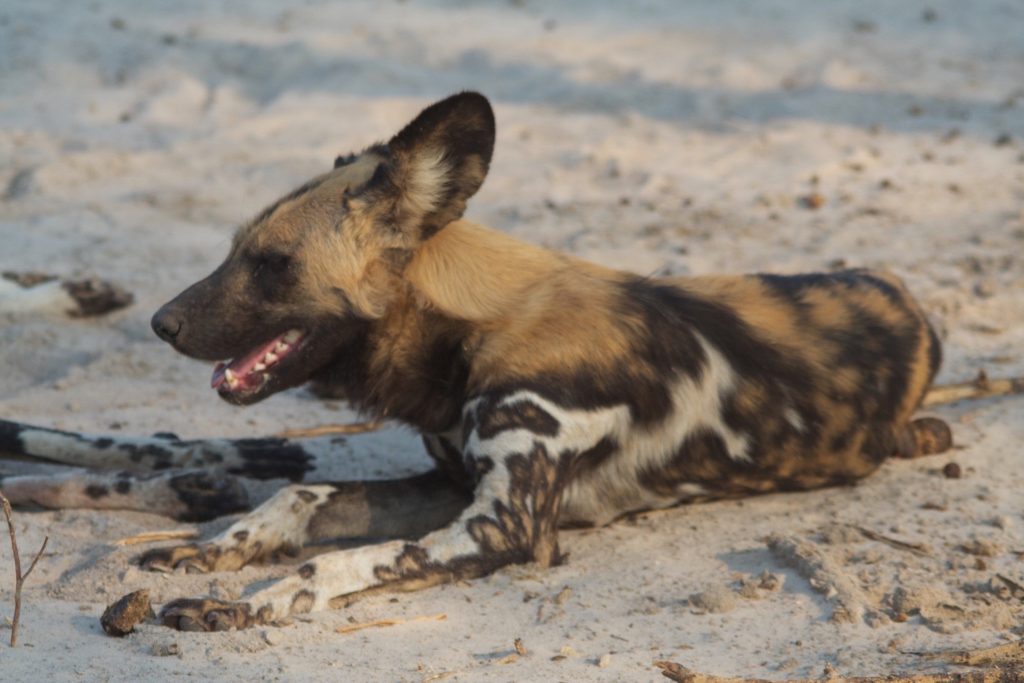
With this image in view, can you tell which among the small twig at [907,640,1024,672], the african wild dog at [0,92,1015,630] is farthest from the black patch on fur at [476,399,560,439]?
the small twig at [907,640,1024,672]

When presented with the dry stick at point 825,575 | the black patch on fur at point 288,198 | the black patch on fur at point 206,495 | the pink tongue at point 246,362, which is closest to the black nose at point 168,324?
the pink tongue at point 246,362

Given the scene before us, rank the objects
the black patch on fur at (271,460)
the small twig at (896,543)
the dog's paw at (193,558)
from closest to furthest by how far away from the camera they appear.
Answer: the dog's paw at (193,558)
the small twig at (896,543)
the black patch on fur at (271,460)

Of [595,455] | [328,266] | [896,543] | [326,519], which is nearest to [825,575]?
[896,543]

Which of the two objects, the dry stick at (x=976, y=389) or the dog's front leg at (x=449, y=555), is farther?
the dry stick at (x=976, y=389)

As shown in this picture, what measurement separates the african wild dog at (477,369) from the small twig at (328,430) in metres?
0.56

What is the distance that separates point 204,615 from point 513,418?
710 mm

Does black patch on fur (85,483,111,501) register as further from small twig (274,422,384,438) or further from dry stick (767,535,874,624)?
dry stick (767,535,874,624)

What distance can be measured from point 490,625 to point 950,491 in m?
1.20

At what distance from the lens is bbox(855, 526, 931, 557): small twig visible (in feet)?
8.91

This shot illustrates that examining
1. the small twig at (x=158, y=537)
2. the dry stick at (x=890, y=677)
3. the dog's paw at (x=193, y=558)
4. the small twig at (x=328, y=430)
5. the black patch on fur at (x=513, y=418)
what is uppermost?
the black patch on fur at (x=513, y=418)

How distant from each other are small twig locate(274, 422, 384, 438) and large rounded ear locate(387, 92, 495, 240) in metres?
0.89

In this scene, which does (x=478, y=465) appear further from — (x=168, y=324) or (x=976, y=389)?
(x=976, y=389)

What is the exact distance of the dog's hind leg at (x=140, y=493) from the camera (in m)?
3.01

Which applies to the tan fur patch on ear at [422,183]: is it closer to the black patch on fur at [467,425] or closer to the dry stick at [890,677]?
the black patch on fur at [467,425]
